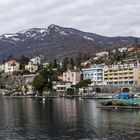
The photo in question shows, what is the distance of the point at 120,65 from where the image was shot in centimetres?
14475

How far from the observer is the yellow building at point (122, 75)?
139m

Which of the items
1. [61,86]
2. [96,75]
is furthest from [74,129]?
[61,86]

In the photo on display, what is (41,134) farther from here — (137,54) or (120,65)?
(137,54)

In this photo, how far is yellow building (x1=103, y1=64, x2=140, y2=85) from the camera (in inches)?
5477

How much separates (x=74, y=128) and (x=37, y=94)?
10896cm

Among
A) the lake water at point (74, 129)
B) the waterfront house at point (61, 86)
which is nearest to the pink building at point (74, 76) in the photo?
the waterfront house at point (61, 86)

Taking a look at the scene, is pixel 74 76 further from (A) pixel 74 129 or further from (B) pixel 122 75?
(A) pixel 74 129

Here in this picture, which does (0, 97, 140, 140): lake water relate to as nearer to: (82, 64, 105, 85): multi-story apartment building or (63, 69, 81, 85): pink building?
(82, 64, 105, 85): multi-story apartment building

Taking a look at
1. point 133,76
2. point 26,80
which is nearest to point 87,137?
point 133,76

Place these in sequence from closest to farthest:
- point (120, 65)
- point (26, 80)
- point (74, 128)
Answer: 1. point (74, 128)
2. point (120, 65)
3. point (26, 80)

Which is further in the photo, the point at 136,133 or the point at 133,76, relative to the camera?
the point at 133,76

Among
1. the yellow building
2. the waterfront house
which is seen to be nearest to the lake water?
the yellow building

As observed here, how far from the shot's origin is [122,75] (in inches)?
5625

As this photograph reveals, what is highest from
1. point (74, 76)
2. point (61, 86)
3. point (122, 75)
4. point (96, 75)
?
point (74, 76)
